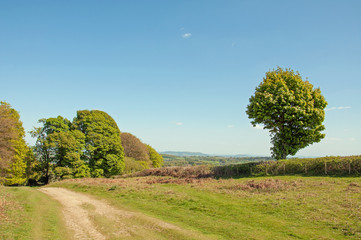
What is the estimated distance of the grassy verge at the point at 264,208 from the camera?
458 inches

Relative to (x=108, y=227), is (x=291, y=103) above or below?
above

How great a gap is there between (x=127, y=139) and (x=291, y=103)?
198 ft

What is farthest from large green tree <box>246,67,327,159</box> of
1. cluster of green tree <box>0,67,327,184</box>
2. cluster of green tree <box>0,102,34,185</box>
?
cluster of green tree <box>0,102,34,185</box>

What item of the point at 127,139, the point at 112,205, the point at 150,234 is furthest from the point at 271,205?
the point at 127,139

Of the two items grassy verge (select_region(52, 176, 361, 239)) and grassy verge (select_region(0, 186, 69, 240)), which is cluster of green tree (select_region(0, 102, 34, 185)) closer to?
grassy verge (select_region(0, 186, 69, 240))

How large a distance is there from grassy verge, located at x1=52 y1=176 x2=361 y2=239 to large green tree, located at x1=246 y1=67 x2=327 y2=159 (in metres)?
11.0

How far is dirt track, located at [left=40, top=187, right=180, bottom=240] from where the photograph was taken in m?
12.9

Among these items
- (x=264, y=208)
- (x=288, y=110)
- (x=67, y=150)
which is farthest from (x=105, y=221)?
(x=67, y=150)

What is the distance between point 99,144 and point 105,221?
112 ft

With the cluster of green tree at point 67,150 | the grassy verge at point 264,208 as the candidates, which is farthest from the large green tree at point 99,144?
the grassy verge at point 264,208

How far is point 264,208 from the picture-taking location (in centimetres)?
1579

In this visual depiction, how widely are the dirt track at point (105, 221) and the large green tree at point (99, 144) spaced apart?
89.3 ft

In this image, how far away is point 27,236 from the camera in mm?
11586

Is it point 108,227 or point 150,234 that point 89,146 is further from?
point 150,234
